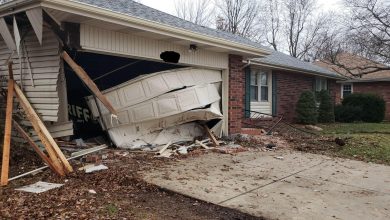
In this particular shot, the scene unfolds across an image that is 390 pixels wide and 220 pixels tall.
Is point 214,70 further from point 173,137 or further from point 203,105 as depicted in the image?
point 173,137

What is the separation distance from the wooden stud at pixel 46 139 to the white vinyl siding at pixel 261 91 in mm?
9414

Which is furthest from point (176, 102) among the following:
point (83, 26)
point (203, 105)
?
point (83, 26)

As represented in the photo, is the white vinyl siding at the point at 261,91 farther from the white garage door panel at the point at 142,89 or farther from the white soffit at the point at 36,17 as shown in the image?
the white soffit at the point at 36,17

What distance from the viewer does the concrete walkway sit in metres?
4.63

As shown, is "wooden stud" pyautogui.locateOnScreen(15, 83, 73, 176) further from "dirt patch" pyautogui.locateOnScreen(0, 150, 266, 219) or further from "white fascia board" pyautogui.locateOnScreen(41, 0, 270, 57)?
"white fascia board" pyautogui.locateOnScreen(41, 0, 270, 57)

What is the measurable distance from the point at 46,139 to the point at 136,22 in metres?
2.70

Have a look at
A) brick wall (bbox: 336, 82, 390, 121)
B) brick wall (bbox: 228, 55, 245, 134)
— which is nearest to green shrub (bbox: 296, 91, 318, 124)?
brick wall (bbox: 228, 55, 245, 134)

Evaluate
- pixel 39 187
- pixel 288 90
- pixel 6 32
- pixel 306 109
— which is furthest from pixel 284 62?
pixel 39 187

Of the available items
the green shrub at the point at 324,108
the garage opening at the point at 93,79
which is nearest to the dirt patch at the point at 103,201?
the garage opening at the point at 93,79

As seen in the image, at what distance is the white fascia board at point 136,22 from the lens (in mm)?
5805

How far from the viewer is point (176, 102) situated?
8.50m

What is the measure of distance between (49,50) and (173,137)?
359 centimetres

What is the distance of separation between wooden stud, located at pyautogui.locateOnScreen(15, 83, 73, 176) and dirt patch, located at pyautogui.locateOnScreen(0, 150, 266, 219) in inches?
8.3

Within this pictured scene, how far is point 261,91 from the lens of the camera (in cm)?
1509
